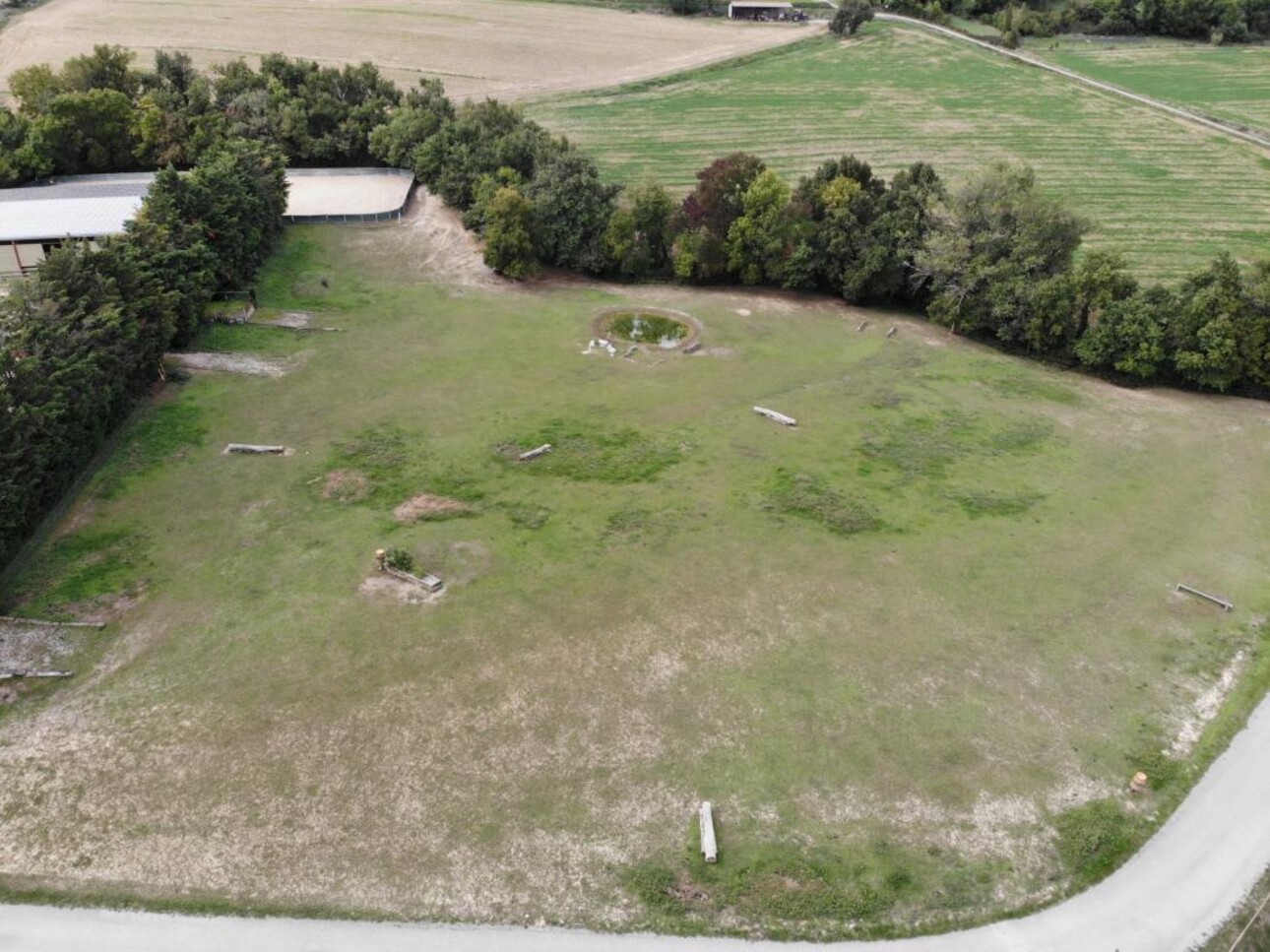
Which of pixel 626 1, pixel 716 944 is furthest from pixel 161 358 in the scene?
pixel 626 1

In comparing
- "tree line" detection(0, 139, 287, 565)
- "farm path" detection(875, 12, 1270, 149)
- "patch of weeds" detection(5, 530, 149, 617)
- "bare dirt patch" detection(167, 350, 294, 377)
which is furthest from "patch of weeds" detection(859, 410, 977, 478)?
"farm path" detection(875, 12, 1270, 149)

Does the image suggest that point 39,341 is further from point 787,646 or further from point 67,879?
point 787,646

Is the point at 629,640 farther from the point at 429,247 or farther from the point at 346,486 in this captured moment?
the point at 429,247

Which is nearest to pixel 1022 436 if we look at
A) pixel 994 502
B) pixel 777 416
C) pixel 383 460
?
pixel 994 502

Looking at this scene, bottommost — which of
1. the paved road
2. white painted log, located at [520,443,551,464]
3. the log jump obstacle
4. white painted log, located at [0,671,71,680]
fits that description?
the paved road

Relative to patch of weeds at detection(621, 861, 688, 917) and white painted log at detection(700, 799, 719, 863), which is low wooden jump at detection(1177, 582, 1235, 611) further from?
patch of weeds at detection(621, 861, 688, 917)
